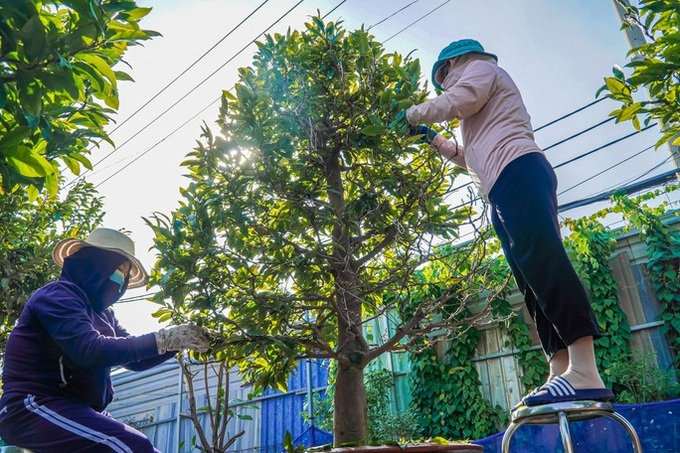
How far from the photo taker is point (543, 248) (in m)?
1.53

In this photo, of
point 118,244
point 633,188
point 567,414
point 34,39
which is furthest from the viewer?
point 633,188

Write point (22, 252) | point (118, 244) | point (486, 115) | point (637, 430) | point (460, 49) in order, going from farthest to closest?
point (22, 252)
point (637, 430)
point (118, 244)
point (460, 49)
point (486, 115)

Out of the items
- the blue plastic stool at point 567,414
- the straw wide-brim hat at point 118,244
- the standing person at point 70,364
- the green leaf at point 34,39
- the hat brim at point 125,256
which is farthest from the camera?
the hat brim at point 125,256

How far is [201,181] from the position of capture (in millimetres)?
2607

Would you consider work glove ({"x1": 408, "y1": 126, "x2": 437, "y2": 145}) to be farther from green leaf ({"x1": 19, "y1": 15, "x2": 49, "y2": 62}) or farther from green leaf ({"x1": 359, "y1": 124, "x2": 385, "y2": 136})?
green leaf ({"x1": 19, "y1": 15, "x2": 49, "y2": 62})

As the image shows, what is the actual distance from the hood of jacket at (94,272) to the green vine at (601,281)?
436cm

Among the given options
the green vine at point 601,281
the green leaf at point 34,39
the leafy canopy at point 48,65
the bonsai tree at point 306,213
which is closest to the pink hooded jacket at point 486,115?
the bonsai tree at point 306,213

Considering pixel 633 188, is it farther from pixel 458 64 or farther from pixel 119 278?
pixel 119 278

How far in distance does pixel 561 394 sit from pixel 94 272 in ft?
6.01

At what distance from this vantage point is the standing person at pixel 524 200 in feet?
4.91

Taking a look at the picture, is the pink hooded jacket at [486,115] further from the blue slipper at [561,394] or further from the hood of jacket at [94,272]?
the hood of jacket at [94,272]

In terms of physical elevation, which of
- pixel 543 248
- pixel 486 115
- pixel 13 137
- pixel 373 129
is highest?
pixel 373 129

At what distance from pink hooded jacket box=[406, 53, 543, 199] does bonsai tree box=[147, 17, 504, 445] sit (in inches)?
18.7

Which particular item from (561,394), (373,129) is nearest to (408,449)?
(561,394)
